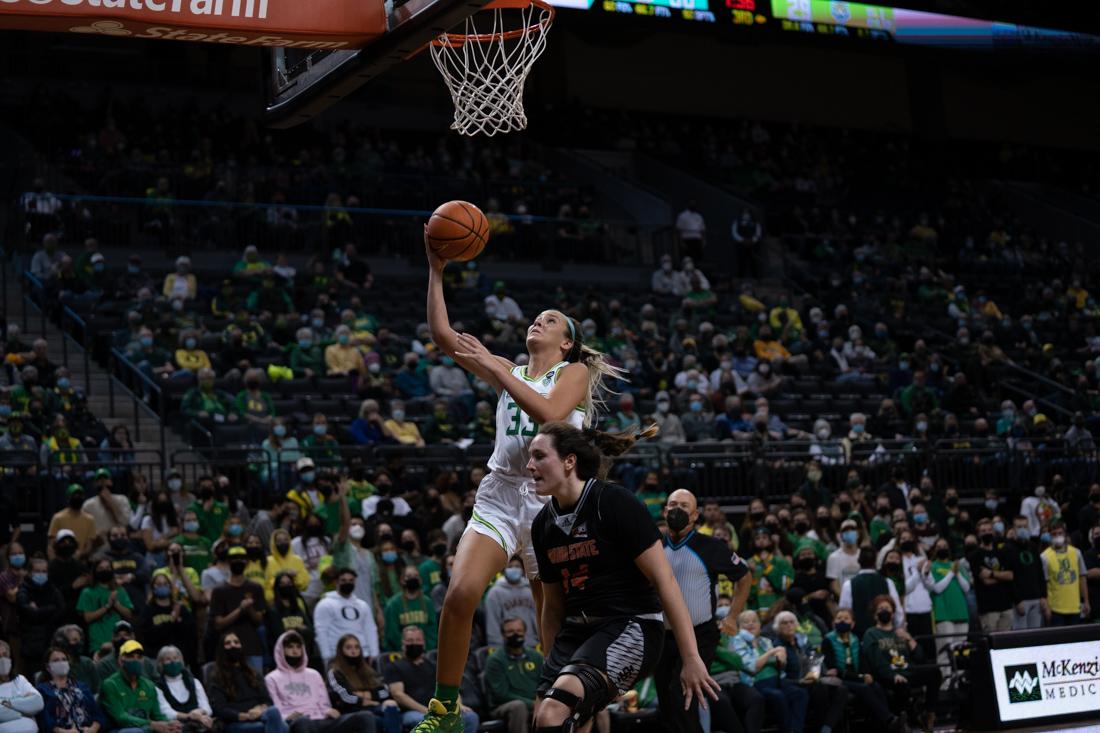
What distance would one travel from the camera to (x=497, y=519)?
7.68 meters

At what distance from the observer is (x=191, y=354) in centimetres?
1892

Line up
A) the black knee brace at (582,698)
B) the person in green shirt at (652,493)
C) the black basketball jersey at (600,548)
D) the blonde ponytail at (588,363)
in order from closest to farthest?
the black knee brace at (582,698)
the black basketball jersey at (600,548)
the blonde ponytail at (588,363)
the person in green shirt at (652,493)

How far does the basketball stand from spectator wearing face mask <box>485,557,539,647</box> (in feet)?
21.8

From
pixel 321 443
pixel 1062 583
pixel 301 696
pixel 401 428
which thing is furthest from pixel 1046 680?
pixel 321 443

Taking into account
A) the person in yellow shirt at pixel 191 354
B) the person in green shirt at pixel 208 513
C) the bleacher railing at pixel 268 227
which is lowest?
the person in green shirt at pixel 208 513

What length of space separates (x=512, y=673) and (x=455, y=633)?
242 inches

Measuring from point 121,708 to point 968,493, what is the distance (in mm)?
12598

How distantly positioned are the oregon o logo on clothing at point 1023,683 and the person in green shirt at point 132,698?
26.0ft

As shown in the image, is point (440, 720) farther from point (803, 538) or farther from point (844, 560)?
point (803, 538)

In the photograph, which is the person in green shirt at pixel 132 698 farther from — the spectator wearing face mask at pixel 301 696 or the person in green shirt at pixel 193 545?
the person in green shirt at pixel 193 545

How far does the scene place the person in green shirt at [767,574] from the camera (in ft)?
50.9

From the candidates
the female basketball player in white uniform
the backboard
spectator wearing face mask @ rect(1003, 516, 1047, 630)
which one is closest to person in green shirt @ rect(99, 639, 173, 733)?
the female basketball player in white uniform

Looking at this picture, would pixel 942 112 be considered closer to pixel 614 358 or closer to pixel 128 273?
pixel 614 358

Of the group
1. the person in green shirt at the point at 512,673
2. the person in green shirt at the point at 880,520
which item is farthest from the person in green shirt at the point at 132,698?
the person in green shirt at the point at 880,520
